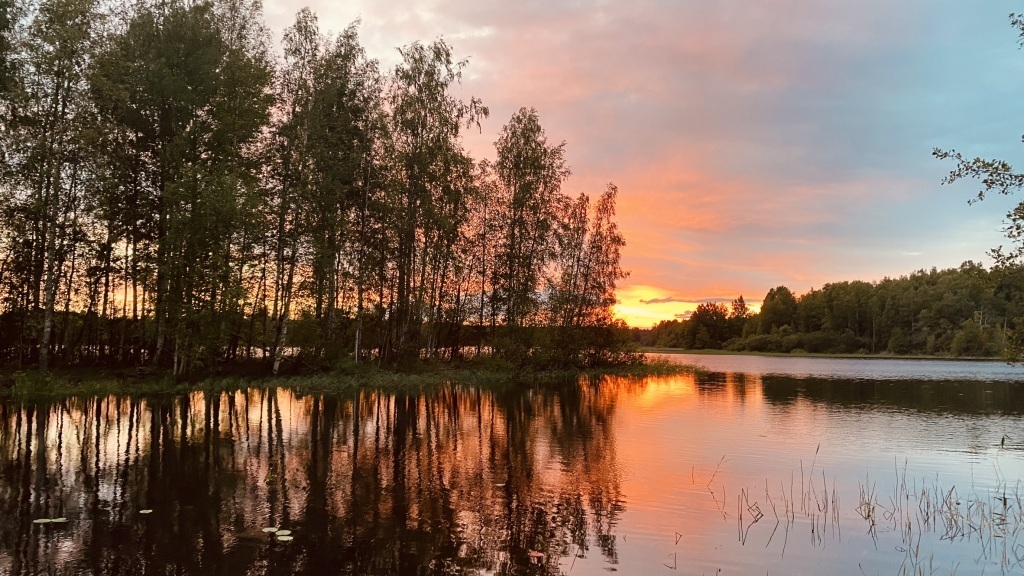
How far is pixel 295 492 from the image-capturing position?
12938 mm

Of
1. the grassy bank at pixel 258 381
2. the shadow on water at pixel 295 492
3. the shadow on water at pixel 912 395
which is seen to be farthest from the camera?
the shadow on water at pixel 912 395

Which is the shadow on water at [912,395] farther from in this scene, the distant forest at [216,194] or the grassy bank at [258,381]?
the distant forest at [216,194]

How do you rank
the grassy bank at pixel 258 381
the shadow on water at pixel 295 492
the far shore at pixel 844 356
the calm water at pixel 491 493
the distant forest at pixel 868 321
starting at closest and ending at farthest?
1. the shadow on water at pixel 295 492
2. the calm water at pixel 491 493
3. the grassy bank at pixel 258 381
4. the far shore at pixel 844 356
5. the distant forest at pixel 868 321

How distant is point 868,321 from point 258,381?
16186 cm

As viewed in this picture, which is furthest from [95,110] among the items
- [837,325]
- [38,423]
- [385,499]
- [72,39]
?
[837,325]

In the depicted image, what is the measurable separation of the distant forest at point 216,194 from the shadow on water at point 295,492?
31.4 ft

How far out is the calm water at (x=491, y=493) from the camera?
9.52 meters

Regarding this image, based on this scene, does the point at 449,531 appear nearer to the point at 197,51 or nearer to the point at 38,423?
the point at 38,423

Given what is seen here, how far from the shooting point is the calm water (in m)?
9.52

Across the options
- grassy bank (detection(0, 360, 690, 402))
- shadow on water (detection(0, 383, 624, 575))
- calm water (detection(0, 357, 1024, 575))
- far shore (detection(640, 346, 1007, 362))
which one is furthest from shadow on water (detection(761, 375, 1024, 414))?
far shore (detection(640, 346, 1007, 362))

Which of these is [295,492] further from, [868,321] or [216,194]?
[868,321]

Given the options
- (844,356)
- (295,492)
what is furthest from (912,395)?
(844,356)

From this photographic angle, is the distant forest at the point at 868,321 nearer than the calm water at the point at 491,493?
No

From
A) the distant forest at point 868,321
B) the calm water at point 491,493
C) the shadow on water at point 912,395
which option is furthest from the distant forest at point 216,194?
the distant forest at point 868,321
